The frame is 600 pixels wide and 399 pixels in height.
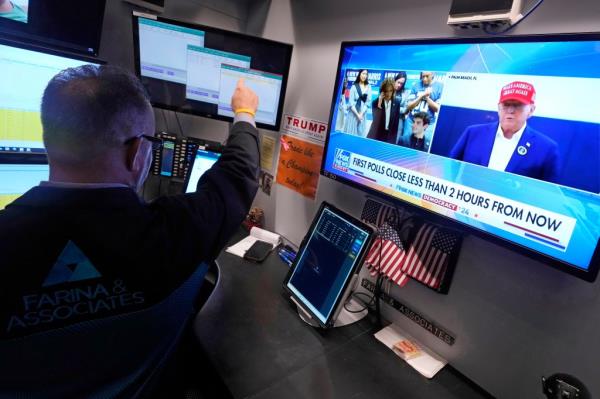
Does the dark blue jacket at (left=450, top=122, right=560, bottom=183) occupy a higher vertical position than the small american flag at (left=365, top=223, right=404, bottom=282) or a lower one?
higher

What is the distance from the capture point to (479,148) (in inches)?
35.3

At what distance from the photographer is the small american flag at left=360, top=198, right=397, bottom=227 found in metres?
1.25

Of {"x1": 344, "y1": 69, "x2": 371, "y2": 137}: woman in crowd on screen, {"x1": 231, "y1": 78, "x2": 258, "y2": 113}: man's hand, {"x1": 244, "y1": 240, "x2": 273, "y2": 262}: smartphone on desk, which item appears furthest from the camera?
{"x1": 244, "y1": 240, "x2": 273, "y2": 262}: smartphone on desk

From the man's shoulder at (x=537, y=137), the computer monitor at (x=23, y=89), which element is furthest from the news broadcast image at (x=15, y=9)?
the man's shoulder at (x=537, y=137)

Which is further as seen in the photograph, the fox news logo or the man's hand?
the man's hand

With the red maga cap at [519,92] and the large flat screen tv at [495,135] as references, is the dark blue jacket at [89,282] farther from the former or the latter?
the red maga cap at [519,92]

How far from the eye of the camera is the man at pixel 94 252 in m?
0.64

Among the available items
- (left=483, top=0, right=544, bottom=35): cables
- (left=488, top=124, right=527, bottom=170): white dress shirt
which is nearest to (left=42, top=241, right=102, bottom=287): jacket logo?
(left=488, top=124, right=527, bottom=170): white dress shirt

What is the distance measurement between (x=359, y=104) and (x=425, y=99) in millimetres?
265

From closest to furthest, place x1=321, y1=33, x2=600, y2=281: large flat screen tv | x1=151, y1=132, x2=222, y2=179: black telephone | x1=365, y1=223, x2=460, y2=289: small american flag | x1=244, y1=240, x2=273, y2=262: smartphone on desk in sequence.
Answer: x1=321, y1=33, x2=600, y2=281: large flat screen tv → x1=365, y1=223, x2=460, y2=289: small american flag → x1=244, y1=240, x2=273, y2=262: smartphone on desk → x1=151, y1=132, x2=222, y2=179: black telephone

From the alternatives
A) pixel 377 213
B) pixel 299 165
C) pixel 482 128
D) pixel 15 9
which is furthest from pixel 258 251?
pixel 15 9

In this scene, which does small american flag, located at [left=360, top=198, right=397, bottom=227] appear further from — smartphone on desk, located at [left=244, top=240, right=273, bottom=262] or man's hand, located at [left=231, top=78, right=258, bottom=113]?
man's hand, located at [left=231, top=78, right=258, bottom=113]

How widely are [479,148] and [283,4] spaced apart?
1.36 m

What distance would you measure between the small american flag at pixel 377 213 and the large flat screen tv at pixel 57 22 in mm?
1391
